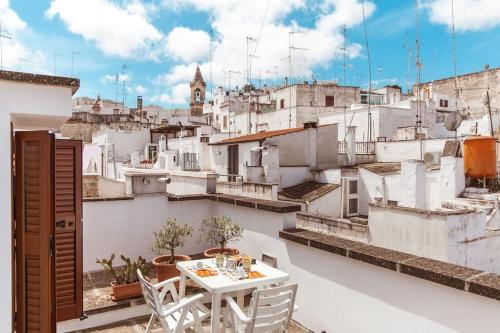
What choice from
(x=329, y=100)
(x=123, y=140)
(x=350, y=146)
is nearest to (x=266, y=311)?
(x=350, y=146)

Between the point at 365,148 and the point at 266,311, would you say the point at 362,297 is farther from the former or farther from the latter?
the point at 365,148

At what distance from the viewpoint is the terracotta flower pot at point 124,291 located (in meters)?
5.73

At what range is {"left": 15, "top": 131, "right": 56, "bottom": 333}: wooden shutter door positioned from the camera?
3586 mm

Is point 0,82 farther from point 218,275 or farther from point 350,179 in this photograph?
point 350,179

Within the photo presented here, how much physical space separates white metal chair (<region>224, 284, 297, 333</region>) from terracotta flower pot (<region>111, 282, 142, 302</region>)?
2342mm

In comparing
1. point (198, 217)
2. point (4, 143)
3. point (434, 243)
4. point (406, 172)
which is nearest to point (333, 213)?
point (406, 172)

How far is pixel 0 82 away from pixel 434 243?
358 inches

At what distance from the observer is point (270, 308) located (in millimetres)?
4004

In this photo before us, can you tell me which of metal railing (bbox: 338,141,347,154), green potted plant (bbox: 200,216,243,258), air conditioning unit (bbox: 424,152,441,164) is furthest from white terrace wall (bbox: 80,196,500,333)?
air conditioning unit (bbox: 424,152,441,164)

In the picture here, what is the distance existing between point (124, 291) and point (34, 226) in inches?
101

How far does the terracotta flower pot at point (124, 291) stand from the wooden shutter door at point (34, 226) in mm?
2113

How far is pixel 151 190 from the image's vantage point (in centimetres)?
759

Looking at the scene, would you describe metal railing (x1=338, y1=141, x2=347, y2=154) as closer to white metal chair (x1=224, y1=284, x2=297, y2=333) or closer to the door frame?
the door frame

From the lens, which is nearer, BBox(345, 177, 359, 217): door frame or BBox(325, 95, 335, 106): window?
BBox(345, 177, 359, 217): door frame
